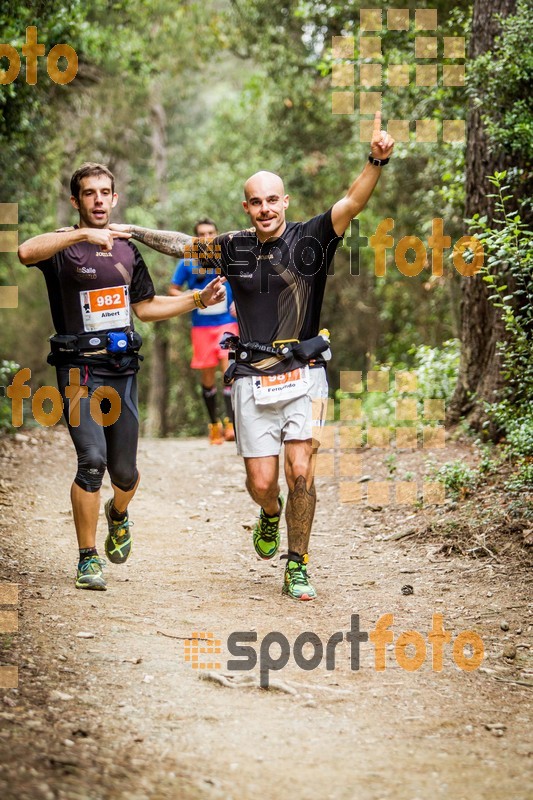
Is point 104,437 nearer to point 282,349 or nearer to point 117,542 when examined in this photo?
point 117,542

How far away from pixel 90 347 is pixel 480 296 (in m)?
4.46

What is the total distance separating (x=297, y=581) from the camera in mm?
5711

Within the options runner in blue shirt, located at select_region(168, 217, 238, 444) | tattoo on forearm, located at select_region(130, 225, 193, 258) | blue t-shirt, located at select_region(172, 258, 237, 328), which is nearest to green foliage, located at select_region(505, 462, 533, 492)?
tattoo on forearm, located at select_region(130, 225, 193, 258)

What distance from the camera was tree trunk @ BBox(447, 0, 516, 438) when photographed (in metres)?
8.46

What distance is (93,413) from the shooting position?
19.0 feet

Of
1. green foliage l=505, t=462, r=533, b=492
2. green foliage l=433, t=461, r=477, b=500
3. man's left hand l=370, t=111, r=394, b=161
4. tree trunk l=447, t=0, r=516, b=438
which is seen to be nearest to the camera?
man's left hand l=370, t=111, r=394, b=161

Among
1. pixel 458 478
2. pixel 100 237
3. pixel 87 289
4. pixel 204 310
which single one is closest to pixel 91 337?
pixel 87 289

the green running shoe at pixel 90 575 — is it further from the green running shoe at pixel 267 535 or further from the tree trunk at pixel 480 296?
the tree trunk at pixel 480 296

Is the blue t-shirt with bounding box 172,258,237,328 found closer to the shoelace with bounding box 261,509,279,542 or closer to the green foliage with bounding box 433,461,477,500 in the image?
the green foliage with bounding box 433,461,477,500

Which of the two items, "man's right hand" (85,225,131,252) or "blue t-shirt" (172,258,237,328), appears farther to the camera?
"blue t-shirt" (172,258,237,328)

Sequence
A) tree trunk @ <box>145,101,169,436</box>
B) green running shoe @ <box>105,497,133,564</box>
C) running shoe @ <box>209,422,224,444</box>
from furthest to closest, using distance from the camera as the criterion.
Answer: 1. tree trunk @ <box>145,101,169,436</box>
2. running shoe @ <box>209,422,224,444</box>
3. green running shoe @ <box>105,497,133,564</box>

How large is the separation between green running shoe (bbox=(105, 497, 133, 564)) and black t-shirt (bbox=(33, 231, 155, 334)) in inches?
47.4

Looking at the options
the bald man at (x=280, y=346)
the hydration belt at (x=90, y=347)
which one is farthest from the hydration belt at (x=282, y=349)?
the hydration belt at (x=90, y=347)

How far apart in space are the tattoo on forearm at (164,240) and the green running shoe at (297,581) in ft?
7.01
